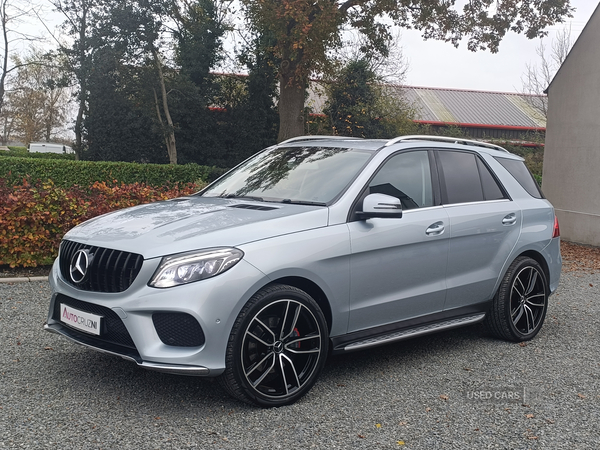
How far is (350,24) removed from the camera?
21.2 metres

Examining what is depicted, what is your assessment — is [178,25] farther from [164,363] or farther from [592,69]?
[164,363]

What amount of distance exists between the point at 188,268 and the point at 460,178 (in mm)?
2843

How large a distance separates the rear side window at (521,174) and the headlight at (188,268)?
11.3ft

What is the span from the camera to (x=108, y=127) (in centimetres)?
2666

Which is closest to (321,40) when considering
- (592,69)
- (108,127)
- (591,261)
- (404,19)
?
(404,19)

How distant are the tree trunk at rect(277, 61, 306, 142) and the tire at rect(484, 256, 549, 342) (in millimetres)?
14089

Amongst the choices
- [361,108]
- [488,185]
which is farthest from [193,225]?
[361,108]

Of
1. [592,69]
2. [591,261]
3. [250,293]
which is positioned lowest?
[591,261]

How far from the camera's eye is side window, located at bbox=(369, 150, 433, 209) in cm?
491

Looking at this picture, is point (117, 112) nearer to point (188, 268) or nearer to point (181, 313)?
point (188, 268)

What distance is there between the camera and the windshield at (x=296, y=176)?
4.78 m

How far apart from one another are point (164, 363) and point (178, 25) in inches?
1062

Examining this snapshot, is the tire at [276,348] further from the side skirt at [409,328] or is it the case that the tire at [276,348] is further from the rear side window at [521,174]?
the rear side window at [521,174]

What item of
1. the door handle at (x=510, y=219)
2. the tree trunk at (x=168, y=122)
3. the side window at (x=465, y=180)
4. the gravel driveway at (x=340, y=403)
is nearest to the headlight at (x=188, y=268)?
the gravel driveway at (x=340, y=403)
